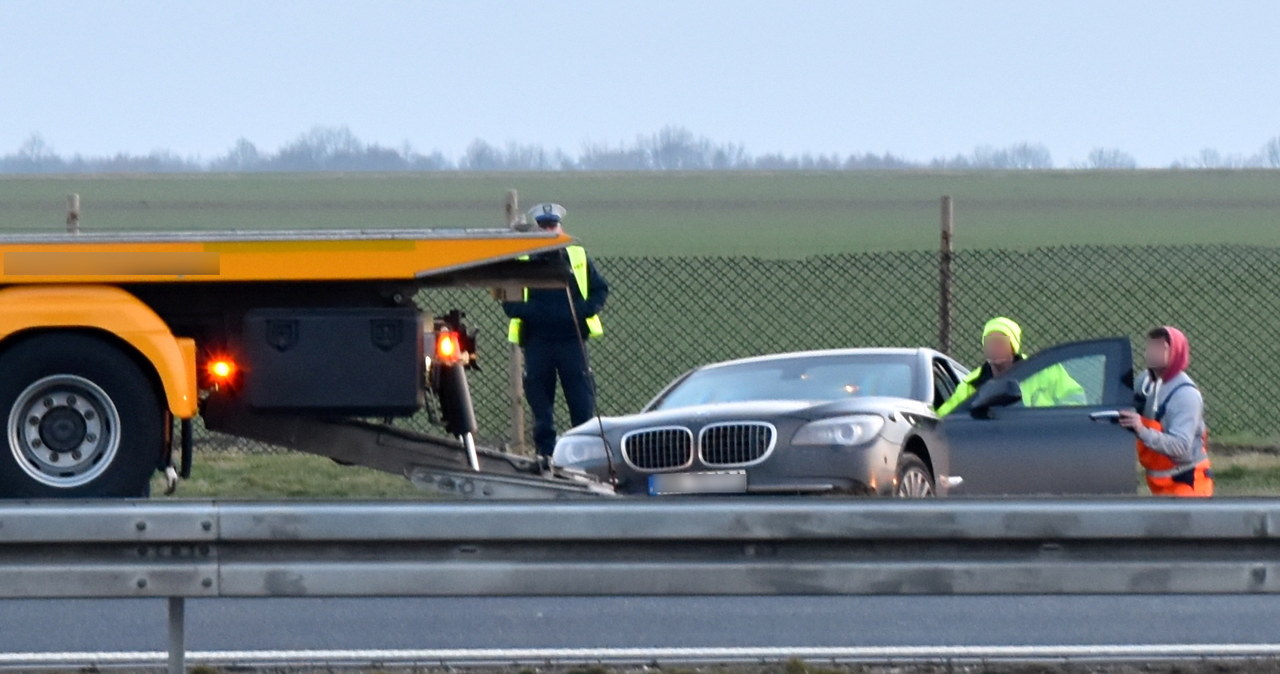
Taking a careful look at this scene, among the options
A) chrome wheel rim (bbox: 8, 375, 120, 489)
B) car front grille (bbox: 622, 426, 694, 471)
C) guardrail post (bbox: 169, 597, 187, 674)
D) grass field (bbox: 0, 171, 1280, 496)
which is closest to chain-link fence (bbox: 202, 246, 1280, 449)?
grass field (bbox: 0, 171, 1280, 496)

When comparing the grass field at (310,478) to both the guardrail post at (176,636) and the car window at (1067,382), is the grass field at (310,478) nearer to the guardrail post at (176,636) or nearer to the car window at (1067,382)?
the car window at (1067,382)

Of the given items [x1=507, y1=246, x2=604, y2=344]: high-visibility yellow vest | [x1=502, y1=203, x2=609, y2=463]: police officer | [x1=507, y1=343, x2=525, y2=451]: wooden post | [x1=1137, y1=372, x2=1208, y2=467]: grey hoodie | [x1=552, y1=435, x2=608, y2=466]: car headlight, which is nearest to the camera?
[x1=1137, y1=372, x2=1208, y2=467]: grey hoodie

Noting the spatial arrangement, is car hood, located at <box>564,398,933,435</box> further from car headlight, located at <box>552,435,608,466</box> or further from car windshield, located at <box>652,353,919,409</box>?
car windshield, located at <box>652,353,919,409</box>

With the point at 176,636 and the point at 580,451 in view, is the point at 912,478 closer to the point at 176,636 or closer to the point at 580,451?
the point at 580,451

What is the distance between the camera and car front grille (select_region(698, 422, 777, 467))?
33.5 ft

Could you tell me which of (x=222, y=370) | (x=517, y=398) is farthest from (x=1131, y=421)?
(x=517, y=398)

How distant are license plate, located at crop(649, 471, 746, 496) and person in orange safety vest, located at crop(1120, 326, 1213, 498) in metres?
2.00

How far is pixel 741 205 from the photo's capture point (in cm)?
7644

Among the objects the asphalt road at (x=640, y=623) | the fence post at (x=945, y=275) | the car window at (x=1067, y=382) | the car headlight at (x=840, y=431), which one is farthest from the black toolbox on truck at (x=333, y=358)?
the fence post at (x=945, y=275)

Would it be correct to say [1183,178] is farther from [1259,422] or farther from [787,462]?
[787,462]

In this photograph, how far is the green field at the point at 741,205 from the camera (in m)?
57.9

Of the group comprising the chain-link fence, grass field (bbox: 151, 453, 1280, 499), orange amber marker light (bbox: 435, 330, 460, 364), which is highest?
orange amber marker light (bbox: 435, 330, 460, 364)

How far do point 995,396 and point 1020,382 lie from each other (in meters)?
0.18

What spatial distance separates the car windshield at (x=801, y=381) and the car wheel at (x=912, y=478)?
0.70 m
